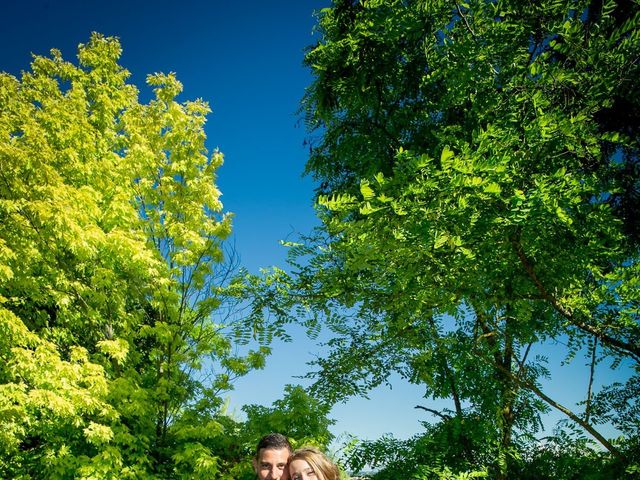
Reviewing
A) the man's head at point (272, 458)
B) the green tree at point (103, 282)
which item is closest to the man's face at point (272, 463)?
the man's head at point (272, 458)

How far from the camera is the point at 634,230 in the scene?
566 cm

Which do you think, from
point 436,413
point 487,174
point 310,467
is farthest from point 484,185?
point 436,413

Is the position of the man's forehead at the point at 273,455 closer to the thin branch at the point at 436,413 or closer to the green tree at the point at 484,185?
the green tree at the point at 484,185

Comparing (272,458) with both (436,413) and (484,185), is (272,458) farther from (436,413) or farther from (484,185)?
(436,413)

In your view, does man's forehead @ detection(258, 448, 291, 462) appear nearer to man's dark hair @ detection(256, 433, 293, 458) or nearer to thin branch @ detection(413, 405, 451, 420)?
man's dark hair @ detection(256, 433, 293, 458)

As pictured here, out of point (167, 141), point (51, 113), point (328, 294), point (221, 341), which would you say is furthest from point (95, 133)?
point (328, 294)

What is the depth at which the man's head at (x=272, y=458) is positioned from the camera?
135 inches

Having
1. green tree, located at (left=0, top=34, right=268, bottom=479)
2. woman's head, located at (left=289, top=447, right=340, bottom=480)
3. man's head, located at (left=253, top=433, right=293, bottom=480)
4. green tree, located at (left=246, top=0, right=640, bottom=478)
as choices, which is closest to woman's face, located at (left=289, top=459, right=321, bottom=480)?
woman's head, located at (left=289, top=447, right=340, bottom=480)

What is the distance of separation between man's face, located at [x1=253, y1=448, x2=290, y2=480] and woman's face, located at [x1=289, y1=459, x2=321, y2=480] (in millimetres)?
758

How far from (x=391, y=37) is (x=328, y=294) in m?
3.41

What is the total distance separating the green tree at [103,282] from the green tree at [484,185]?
89.7 inches

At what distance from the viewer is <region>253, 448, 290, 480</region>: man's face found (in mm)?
3434

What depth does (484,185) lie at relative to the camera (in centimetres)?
412

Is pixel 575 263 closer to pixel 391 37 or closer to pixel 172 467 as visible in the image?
pixel 391 37
